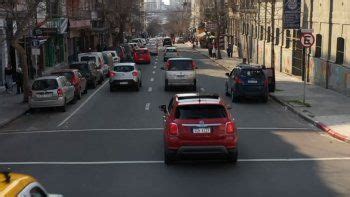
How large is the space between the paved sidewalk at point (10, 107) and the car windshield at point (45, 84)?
4.27 ft

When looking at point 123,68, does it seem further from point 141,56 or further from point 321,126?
point 141,56

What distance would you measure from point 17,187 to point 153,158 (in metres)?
9.09

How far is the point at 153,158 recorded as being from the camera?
14.0 m

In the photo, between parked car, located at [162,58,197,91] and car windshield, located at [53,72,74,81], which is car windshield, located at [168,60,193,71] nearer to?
parked car, located at [162,58,197,91]

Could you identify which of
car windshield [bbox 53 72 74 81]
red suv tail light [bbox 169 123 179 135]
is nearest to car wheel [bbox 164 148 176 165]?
red suv tail light [bbox 169 123 179 135]

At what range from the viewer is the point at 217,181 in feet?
38.0

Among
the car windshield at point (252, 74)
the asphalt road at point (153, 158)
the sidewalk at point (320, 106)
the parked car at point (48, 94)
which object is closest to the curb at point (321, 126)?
the sidewalk at point (320, 106)

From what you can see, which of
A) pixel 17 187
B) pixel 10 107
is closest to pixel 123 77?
pixel 10 107

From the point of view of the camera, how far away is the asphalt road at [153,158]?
11156mm

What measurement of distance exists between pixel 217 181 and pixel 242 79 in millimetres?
14395

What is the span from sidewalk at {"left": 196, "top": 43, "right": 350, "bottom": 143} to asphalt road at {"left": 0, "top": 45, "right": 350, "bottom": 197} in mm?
457

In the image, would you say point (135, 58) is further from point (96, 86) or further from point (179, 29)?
point (179, 29)

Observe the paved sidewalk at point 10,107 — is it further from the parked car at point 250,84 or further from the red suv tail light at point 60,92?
the parked car at point 250,84

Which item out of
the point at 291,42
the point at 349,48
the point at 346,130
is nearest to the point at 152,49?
the point at 291,42
